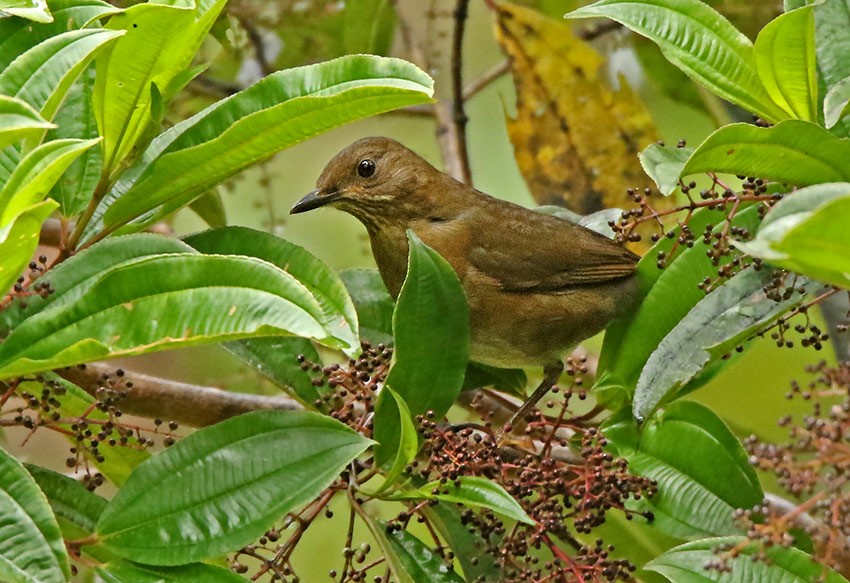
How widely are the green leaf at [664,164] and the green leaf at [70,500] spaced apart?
4.11 feet

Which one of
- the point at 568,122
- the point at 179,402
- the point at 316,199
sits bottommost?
the point at 179,402

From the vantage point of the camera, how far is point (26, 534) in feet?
6.45

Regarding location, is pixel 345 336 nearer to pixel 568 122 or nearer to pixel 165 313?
pixel 165 313

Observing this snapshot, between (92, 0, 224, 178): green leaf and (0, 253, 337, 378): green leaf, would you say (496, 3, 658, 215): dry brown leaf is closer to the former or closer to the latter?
(92, 0, 224, 178): green leaf

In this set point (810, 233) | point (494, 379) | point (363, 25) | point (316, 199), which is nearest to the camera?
point (810, 233)

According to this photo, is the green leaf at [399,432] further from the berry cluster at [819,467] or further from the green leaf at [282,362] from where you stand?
the berry cluster at [819,467]

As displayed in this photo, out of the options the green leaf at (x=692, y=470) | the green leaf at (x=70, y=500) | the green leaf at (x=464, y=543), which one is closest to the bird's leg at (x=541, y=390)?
the green leaf at (x=464, y=543)

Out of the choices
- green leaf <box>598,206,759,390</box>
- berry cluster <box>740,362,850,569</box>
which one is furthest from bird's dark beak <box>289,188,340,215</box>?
berry cluster <box>740,362,850,569</box>

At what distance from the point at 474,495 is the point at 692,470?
545 millimetres

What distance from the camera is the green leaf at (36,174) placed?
2.04 m

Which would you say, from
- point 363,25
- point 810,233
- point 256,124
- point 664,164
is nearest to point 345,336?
point 256,124

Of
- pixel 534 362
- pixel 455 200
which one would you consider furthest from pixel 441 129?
pixel 534 362

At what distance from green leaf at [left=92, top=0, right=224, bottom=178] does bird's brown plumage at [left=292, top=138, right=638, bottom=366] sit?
995 millimetres

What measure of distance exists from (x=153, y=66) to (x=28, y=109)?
1.99ft
